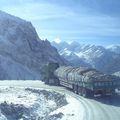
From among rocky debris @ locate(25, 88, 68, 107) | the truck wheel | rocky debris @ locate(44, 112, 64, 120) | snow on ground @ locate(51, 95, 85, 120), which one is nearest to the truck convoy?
the truck wheel

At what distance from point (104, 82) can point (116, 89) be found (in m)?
3.40

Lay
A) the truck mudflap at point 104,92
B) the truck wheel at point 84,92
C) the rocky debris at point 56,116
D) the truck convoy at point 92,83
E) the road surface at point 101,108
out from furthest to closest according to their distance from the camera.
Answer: the truck wheel at point 84,92, the truck mudflap at point 104,92, the truck convoy at point 92,83, the rocky debris at point 56,116, the road surface at point 101,108

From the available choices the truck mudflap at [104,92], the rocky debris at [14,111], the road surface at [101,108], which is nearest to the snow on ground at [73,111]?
the road surface at [101,108]

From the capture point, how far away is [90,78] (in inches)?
1748

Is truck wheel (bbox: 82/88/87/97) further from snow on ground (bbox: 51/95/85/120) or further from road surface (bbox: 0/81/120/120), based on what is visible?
snow on ground (bbox: 51/95/85/120)

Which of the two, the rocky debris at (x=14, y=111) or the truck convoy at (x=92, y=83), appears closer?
the rocky debris at (x=14, y=111)

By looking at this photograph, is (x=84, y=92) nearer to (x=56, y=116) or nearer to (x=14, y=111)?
(x=14, y=111)

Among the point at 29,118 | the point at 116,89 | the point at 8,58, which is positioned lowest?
the point at 29,118

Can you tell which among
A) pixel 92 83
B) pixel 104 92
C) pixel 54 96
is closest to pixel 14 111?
pixel 92 83

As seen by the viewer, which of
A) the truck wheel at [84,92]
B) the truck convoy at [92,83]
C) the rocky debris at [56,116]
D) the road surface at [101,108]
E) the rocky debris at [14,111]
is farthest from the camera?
the truck wheel at [84,92]

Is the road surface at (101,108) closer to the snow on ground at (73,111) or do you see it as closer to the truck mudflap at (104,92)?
the snow on ground at (73,111)

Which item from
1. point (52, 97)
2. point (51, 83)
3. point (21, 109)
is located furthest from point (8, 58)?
point (21, 109)

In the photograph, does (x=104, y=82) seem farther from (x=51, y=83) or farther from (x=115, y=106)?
Result: (x=51, y=83)

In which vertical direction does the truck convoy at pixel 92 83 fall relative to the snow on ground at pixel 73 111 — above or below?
above
